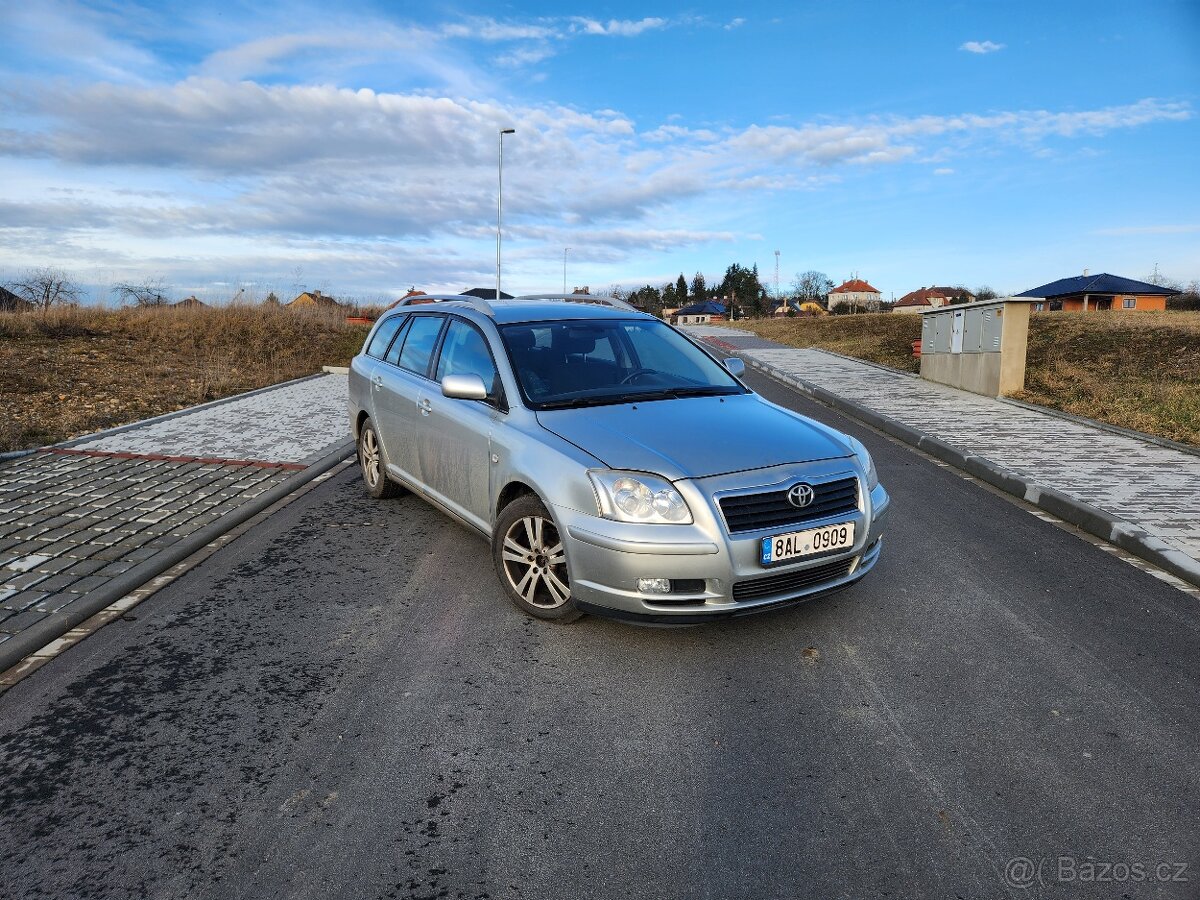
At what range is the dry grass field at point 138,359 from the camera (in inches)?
434

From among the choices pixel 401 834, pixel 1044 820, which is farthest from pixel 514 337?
pixel 1044 820

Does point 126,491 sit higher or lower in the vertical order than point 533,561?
lower

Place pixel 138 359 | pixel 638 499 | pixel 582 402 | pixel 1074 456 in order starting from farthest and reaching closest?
pixel 138 359, pixel 1074 456, pixel 582 402, pixel 638 499

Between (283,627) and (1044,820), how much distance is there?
354 cm

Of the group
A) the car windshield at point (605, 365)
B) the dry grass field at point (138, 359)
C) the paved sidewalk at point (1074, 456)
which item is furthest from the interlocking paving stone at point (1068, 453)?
the dry grass field at point (138, 359)

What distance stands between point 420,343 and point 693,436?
280 centimetres

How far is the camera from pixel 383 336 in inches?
275

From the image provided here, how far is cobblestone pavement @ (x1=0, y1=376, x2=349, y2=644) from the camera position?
4961 mm

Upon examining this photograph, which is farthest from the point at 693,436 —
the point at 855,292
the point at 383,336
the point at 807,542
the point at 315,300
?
the point at 855,292

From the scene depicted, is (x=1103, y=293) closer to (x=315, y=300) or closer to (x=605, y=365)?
(x=315, y=300)

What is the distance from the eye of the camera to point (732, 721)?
336cm

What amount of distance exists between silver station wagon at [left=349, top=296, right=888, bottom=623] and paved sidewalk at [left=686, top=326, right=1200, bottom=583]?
265 cm

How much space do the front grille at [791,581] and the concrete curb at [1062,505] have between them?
2.54 metres

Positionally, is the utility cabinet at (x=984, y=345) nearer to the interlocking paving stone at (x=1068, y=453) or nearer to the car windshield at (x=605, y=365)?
the interlocking paving stone at (x=1068, y=453)
